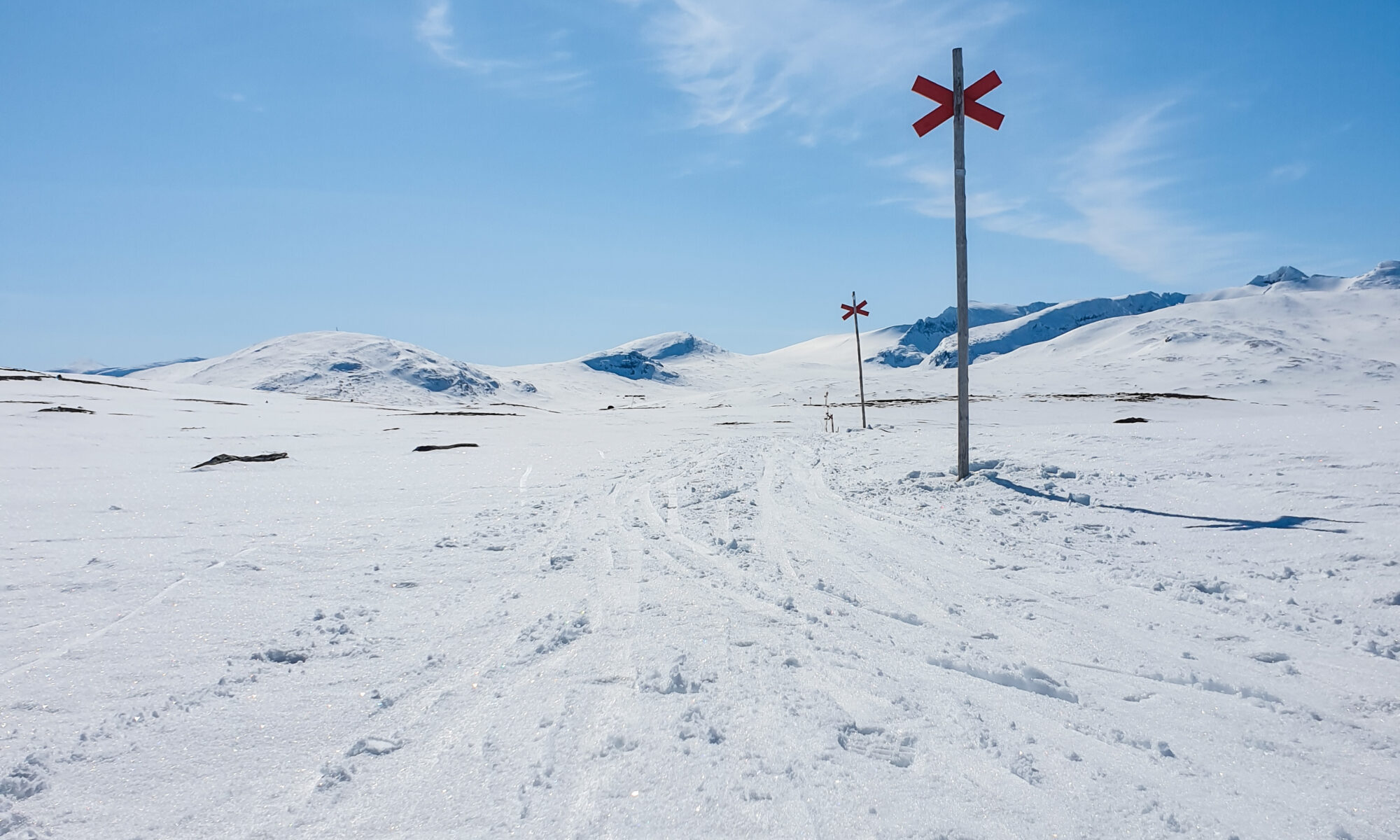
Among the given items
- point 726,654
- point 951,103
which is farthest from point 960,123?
point 726,654

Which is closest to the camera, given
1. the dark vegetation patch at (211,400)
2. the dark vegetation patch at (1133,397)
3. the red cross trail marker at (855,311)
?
the red cross trail marker at (855,311)

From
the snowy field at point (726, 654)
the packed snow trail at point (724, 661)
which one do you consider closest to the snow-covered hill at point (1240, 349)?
the snowy field at point (726, 654)

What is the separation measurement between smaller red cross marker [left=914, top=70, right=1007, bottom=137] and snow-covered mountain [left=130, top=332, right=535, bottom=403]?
12679 centimetres

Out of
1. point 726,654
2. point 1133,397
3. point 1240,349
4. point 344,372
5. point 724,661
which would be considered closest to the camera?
point 724,661

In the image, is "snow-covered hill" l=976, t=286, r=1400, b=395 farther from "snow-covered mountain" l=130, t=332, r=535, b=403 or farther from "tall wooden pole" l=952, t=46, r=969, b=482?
"snow-covered mountain" l=130, t=332, r=535, b=403

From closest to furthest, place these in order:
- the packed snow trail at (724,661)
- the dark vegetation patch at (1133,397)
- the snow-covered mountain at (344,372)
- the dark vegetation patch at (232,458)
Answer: the packed snow trail at (724,661), the dark vegetation patch at (232,458), the dark vegetation patch at (1133,397), the snow-covered mountain at (344,372)

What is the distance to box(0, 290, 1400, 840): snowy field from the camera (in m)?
2.79

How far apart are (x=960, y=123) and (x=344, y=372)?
154 meters

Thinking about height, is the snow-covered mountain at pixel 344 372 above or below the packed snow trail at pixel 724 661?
above

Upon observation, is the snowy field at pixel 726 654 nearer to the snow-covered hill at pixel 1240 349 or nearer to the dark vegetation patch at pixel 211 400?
the dark vegetation patch at pixel 211 400

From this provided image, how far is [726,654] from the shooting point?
14.1 feet

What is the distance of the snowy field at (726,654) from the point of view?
279 cm

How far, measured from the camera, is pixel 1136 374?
72750 millimetres

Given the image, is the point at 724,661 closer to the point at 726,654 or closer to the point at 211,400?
the point at 726,654
